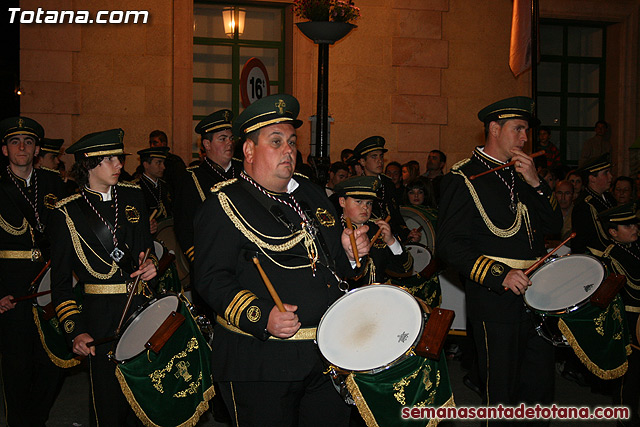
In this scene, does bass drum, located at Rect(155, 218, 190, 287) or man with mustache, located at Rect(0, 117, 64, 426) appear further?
bass drum, located at Rect(155, 218, 190, 287)

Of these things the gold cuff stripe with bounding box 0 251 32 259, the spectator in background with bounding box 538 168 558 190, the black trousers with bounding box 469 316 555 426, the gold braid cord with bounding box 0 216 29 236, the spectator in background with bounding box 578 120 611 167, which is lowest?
the black trousers with bounding box 469 316 555 426

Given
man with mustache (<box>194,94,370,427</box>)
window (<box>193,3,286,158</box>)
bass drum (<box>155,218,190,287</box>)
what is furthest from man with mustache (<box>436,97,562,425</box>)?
window (<box>193,3,286,158</box>)

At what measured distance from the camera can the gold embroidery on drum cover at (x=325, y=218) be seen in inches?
153

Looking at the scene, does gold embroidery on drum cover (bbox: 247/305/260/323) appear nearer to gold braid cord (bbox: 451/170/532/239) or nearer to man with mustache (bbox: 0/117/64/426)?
gold braid cord (bbox: 451/170/532/239)

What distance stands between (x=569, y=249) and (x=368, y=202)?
10.7ft

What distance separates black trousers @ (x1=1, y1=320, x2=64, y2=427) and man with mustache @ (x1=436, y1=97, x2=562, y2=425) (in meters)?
3.32

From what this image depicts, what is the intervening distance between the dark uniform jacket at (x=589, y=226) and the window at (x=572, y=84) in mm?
8632

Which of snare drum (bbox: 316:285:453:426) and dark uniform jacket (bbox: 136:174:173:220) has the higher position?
dark uniform jacket (bbox: 136:174:173:220)

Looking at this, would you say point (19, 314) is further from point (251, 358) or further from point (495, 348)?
point (495, 348)

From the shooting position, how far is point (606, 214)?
21.7 feet

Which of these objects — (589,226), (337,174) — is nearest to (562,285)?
(589,226)

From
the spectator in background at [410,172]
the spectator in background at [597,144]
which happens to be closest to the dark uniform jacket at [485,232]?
the spectator in background at [410,172]

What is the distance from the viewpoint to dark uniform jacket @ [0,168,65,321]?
612 cm

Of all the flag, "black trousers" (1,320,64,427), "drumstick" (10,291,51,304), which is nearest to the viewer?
"drumstick" (10,291,51,304)
